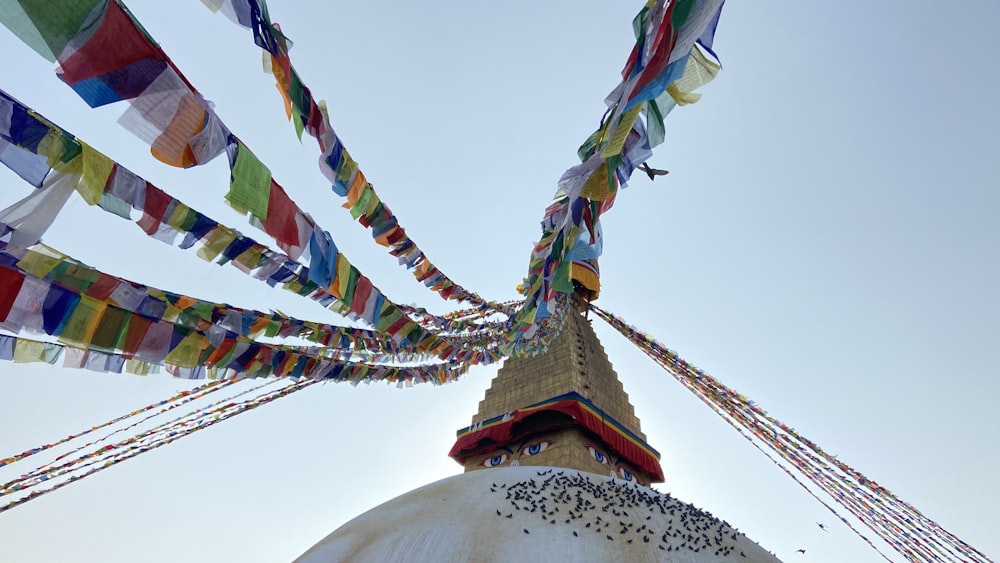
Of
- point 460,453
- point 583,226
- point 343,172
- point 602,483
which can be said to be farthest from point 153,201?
point 460,453

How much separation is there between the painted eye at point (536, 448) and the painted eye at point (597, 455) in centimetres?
70

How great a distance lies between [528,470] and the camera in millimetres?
5242

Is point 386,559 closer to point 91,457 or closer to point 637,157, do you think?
point 637,157

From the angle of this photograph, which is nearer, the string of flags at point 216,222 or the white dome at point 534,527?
the string of flags at point 216,222

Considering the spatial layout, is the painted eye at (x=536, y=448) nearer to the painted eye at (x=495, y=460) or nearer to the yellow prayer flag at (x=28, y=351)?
the painted eye at (x=495, y=460)

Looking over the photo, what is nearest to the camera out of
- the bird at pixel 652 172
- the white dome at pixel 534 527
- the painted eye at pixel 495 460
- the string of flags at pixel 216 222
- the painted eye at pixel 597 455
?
the string of flags at pixel 216 222

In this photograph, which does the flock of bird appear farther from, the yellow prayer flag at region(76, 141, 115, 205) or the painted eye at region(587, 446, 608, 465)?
the painted eye at region(587, 446, 608, 465)

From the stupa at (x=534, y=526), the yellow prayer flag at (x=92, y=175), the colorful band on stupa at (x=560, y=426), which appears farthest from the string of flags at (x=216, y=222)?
the colorful band on stupa at (x=560, y=426)

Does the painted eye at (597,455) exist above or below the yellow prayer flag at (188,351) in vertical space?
below

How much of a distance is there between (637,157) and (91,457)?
678cm

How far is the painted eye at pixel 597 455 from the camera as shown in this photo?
8906mm

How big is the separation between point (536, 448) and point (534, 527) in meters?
5.14

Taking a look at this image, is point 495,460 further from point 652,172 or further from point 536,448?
point 652,172

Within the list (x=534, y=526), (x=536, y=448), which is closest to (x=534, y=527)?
(x=534, y=526)
